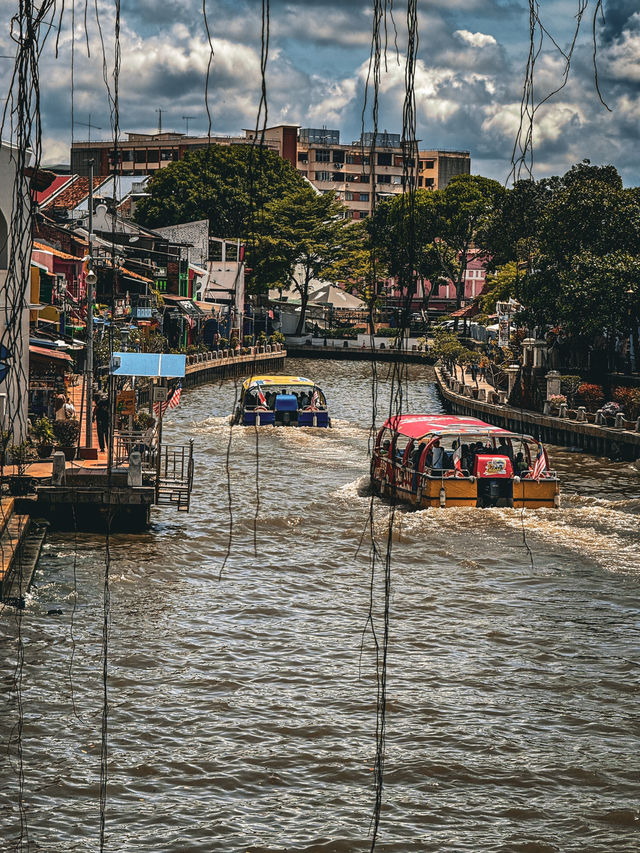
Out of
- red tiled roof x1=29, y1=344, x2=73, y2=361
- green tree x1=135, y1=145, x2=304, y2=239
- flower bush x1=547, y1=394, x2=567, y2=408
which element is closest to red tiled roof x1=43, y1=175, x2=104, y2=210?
green tree x1=135, y1=145, x2=304, y2=239

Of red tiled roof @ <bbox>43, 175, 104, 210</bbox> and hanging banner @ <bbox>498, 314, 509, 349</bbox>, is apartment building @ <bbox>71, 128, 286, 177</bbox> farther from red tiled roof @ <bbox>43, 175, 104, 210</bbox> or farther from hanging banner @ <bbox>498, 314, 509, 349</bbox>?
hanging banner @ <bbox>498, 314, 509, 349</bbox>

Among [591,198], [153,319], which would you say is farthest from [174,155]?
[591,198]

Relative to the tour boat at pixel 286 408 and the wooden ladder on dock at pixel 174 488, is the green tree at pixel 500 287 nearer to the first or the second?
the tour boat at pixel 286 408

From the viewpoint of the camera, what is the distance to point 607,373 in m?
46.4

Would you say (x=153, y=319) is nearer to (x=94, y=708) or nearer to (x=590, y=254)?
(x=590, y=254)

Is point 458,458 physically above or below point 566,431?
below

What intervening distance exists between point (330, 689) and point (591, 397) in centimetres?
3012

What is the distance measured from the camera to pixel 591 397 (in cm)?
4212

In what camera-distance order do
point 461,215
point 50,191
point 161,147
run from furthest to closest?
point 161,147, point 461,215, point 50,191

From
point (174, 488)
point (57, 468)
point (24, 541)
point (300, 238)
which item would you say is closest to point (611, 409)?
point (174, 488)

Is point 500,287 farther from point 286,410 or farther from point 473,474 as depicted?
point 473,474

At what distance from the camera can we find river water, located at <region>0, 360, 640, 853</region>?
10.9 m

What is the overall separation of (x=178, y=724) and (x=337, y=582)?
6.68 metres

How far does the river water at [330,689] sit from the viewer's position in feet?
35.7
